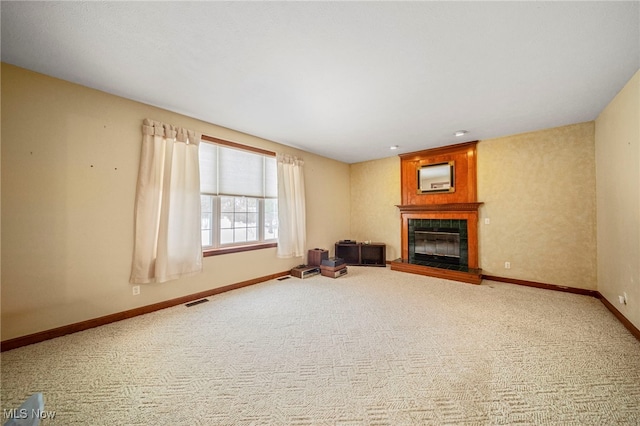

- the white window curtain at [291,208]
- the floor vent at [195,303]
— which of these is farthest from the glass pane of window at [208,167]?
the floor vent at [195,303]

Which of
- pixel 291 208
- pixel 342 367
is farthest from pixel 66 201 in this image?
pixel 342 367

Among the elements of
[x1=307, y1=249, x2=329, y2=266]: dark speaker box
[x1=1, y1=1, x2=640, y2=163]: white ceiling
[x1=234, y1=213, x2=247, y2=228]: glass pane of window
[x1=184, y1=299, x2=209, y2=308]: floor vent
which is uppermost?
[x1=1, y1=1, x2=640, y2=163]: white ceiling

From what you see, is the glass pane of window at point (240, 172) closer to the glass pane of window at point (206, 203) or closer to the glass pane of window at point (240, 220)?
the glass pane of window at point (206, 203)

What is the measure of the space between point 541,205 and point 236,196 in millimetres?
4972

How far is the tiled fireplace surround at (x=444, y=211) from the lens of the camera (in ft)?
14.1

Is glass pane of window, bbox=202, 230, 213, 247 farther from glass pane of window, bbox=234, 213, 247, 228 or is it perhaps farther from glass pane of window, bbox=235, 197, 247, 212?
glass pane of window, bbox=235, 197, 247, 212

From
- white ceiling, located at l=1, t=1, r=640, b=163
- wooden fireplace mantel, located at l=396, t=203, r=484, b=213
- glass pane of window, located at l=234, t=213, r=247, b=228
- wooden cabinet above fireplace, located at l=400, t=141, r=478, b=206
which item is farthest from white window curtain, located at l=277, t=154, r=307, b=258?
wooden cabinet above fireplace, located at l=400, t=141, r=478, b=206

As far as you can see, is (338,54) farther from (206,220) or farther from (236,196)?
(206,220)

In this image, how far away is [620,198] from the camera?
2553mm

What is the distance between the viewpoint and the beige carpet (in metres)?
1.39

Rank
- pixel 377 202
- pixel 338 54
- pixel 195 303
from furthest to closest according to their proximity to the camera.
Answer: pixel 377 202 < pixel 195 303 < pixel 338 54

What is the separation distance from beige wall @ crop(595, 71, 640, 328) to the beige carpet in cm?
42

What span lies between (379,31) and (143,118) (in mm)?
2827

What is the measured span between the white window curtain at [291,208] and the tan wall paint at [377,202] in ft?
6.16
